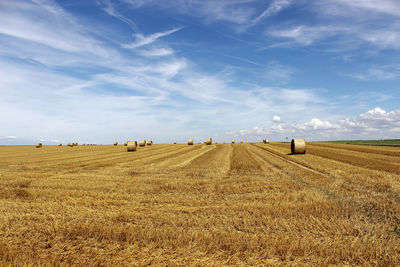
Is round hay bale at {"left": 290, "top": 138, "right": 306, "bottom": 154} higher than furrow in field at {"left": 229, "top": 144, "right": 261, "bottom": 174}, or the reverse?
round hay bale at {"left": 290, "top": 138, "right": 306, "bottom": 154}

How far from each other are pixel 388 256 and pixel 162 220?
4279mm

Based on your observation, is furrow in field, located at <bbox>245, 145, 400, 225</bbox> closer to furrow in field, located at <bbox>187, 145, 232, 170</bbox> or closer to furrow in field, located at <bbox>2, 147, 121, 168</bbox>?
furrow in field, located at <bbox>187, 145, 232, 170</bbox>

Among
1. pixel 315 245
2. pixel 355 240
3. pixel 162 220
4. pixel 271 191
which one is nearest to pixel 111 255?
pixel 162 220

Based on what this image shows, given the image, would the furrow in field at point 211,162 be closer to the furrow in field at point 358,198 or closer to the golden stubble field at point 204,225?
the furrow in field at point 358,198

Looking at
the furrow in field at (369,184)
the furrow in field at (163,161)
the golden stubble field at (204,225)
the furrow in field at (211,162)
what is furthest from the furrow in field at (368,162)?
the furrow in field at (163,161)

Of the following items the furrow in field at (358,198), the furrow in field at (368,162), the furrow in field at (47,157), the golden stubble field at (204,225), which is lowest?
the golden stubble field at (204,225)

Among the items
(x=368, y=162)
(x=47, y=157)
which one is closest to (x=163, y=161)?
(x=368, y=162)

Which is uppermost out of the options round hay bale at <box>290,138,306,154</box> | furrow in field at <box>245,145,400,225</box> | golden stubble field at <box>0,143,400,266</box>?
round hay bale at <box>290,138,306,154</box>

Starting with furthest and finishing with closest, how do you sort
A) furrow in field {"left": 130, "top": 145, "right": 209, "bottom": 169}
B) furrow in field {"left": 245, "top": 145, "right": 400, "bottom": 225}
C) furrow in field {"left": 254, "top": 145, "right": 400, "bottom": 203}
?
furrow in field {"left": 130, "top": 145, "right": 209, "bottom": 169}
furrow in field {"left": 254, "top": 145, "right": 400, "bottom": 203}
furrow in field {"left": 245, "top": 145, "right": 400, "bottom": 225}

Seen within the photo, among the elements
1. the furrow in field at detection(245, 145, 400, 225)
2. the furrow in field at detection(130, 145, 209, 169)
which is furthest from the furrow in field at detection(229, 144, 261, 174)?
the furrow in field at detection(130, 145, 209, 169)

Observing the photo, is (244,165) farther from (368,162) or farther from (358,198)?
(358,198)

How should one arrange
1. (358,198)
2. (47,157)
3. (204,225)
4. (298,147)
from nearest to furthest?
(204,225) → (358,198) → (298,147) → (47,157)

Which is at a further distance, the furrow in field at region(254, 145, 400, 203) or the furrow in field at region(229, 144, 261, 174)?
the furrow in field at region(229, 144, 261, 174)

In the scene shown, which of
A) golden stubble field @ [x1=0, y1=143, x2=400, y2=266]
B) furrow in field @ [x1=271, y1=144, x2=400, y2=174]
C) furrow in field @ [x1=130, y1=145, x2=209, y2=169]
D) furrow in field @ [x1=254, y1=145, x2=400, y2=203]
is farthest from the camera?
furrow in field @ [x1=130, y1=145, x2=209, y2=169]
